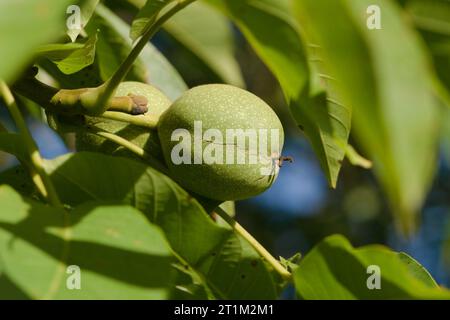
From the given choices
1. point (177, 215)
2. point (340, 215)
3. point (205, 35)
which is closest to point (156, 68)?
point (205, 35)

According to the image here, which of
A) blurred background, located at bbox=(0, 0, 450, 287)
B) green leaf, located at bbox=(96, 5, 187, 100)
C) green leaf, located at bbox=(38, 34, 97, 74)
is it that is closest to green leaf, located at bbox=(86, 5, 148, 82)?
green leaf, located at bbox=(96, 5, 187, 100)

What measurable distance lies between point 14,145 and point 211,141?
304mm

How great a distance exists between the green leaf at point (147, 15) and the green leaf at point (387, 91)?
475 millimetres

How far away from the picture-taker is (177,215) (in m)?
1.10

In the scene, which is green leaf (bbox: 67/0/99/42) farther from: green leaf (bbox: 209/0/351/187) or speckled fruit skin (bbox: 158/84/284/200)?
green leaf (bbox: 209/0/351/187)

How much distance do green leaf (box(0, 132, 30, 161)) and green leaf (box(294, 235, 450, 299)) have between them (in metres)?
0.42

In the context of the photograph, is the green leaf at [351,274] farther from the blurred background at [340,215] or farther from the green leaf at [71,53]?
the blurred background at [340,215]

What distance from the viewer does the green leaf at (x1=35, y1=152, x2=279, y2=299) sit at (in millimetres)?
1097

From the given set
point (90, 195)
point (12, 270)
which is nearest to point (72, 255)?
point (12, 270)

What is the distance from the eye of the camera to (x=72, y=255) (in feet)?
3.08

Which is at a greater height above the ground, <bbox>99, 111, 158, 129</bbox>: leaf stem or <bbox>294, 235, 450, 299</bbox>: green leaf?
<bbox>99, 111, 158, 129</bbox>: leaf stem

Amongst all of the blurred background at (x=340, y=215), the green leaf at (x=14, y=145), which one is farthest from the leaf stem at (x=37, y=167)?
the blurred background at (x=340, y=215)

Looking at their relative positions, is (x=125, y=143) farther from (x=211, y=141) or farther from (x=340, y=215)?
(x=340, y=215)

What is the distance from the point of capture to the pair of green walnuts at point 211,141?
3.97ft
